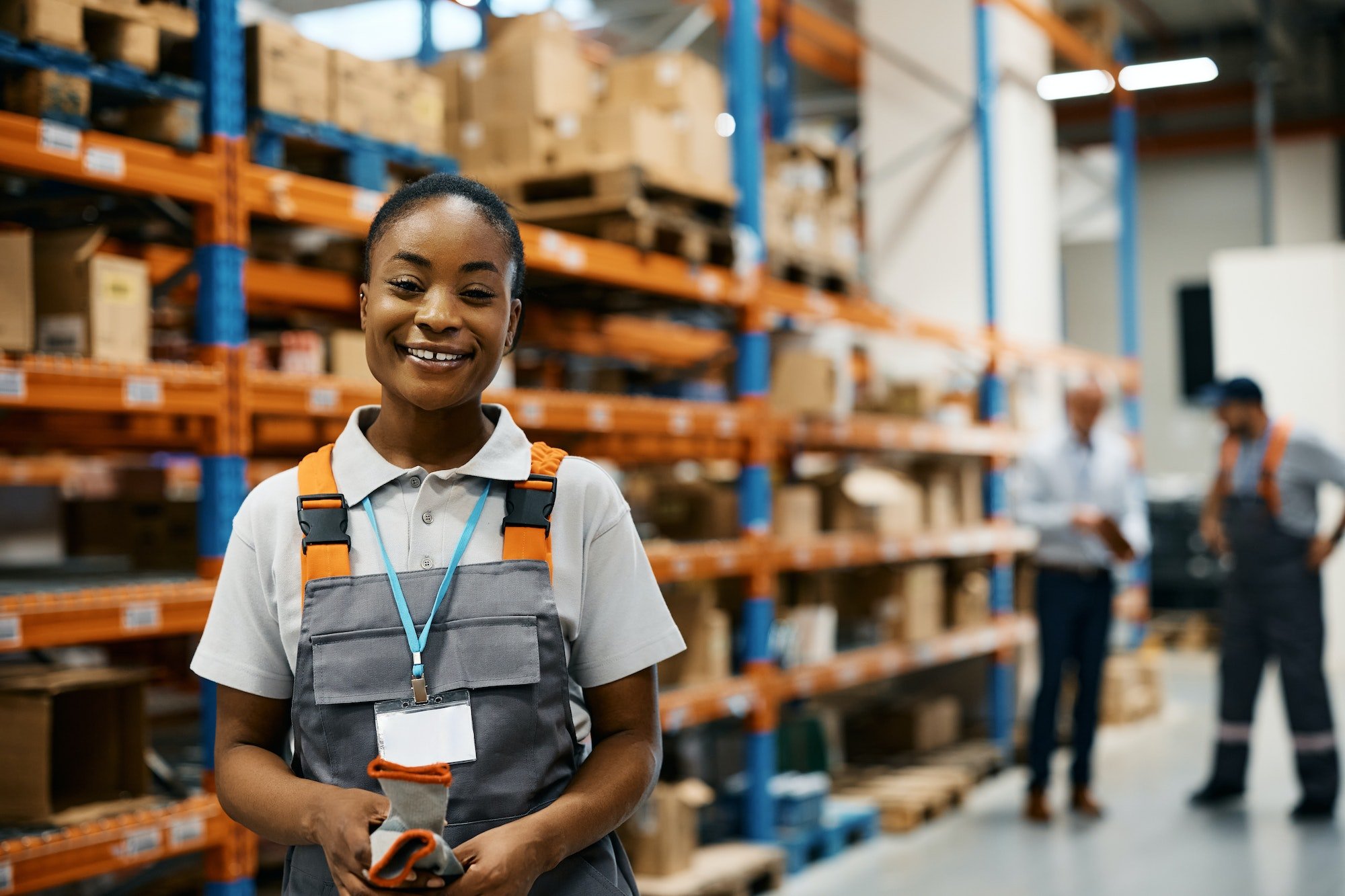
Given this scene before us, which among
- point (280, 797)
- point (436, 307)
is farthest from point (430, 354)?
point (280, 797)

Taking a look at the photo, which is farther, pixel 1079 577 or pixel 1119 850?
pixel 1079 577

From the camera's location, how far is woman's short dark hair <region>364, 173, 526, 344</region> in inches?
69.3

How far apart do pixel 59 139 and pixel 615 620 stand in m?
2.47

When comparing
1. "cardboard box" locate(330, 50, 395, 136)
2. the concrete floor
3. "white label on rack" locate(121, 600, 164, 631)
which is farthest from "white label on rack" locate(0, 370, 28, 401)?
the concrete floor

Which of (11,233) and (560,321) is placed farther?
(560,321)

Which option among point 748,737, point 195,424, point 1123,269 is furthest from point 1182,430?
point 195,424

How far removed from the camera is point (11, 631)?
3.29 m

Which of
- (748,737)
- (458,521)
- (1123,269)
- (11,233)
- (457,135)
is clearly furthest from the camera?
(1123,269)

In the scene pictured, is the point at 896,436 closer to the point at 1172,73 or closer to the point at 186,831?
the point at 186,831

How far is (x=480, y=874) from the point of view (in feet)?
4.99

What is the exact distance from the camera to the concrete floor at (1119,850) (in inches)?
232

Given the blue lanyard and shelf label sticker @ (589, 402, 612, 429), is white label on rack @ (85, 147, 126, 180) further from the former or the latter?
the blue lanyard

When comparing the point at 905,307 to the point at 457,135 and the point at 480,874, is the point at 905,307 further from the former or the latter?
the point at 480,874

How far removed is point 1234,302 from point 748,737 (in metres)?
9.40
